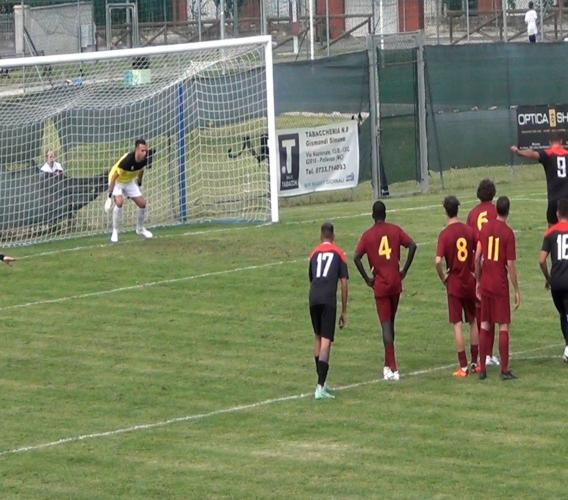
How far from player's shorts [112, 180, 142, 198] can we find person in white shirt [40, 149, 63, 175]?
1.91 m

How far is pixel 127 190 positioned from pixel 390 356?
35.6 ft

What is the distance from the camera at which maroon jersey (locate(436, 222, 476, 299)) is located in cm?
1655

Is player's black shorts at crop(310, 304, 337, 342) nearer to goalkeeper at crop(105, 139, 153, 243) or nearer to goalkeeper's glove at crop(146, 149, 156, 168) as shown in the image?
goalkeeper at crop(105, 139, 153, 243)

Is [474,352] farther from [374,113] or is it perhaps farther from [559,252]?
[374,113]

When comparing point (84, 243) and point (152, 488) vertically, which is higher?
point (84, 243)

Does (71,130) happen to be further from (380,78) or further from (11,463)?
(11,463)

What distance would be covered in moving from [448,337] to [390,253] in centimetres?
293

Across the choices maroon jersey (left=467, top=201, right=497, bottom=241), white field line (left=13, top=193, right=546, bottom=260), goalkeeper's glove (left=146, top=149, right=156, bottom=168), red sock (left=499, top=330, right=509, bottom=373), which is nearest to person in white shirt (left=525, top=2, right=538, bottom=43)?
white field line (left=13, top=193, right=546, bottom=260)

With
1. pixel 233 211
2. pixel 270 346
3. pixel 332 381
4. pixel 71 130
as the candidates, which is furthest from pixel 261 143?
pixel 332 381

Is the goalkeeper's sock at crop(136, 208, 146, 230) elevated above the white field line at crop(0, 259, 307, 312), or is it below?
above

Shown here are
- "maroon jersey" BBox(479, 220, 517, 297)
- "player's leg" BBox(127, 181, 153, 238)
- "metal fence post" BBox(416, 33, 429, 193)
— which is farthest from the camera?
"metal fence post" BBox(416, 33, 429, 193)

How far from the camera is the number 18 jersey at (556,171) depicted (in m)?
21.0

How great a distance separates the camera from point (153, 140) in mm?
29609

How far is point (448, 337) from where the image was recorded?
62.4 ft
